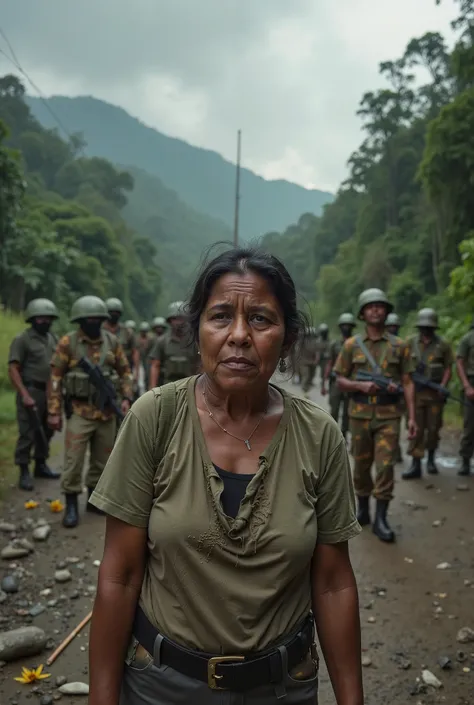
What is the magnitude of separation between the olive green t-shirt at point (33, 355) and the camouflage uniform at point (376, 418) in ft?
10.7

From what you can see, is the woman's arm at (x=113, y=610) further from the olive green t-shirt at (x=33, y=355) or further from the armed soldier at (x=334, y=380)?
the armed soldier at (x=334, y=380)

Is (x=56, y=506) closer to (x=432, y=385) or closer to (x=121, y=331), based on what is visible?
(x=432, y=385)

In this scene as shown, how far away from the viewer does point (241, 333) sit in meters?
1.57

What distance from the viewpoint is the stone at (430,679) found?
3.07m

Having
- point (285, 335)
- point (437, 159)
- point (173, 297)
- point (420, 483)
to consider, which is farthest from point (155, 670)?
point (173, 297)

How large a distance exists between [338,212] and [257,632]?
5345cm

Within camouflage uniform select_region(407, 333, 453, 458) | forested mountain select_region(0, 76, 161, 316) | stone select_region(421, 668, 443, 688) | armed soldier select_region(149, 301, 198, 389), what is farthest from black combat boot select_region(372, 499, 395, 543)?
forested mountain select_region(0, 76, 161, 316)

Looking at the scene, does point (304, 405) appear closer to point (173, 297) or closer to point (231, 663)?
point (231, 663)

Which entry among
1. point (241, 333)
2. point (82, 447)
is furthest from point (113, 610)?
point (82, 447)

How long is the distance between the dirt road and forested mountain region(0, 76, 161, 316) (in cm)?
1451

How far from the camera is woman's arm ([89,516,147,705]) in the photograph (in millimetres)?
1504

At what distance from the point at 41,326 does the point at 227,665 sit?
5644mm

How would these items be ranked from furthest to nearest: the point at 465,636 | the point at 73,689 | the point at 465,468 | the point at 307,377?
the point at 307,377, the point at 465,468, the point at 465,636, the point at 73,689

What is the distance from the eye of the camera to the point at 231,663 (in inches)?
56.1
